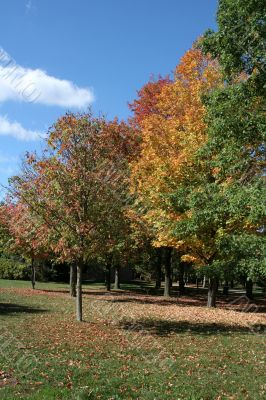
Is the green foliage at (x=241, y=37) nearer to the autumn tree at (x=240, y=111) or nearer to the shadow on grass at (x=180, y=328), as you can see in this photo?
the autumn tree at (x=240, y=111)

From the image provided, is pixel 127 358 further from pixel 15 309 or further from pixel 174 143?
pixel 174 143

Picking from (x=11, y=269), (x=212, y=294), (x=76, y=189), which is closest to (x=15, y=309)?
(x=76, y=189)

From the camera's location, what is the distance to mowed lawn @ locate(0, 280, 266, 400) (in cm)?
688

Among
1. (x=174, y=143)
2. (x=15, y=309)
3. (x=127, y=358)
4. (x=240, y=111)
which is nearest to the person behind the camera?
(x=127, y=358)

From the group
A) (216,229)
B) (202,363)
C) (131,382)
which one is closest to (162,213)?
(216,229)

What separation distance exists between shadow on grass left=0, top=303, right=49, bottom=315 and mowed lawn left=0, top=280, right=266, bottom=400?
229mm

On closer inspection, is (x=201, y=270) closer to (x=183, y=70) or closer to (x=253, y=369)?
(x=253, y=369)

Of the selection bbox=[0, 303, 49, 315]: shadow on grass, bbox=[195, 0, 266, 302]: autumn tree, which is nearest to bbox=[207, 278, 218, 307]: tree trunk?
bbox=[0, 303, 49, 315]: shadow on grass

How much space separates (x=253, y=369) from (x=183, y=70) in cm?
1623

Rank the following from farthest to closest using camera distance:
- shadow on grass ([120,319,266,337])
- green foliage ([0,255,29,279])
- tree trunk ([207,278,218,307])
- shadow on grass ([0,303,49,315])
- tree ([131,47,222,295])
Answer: green foliage ([0,255,29,279]) → tree trunk ([207,278,218,307]) → tree ([131,47,222,295]) → shadow on grass ([0,303,49,315]) → shadow on grass ([120,319,266,337])

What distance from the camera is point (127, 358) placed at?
902cm

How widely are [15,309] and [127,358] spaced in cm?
835

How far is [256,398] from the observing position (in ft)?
22.6

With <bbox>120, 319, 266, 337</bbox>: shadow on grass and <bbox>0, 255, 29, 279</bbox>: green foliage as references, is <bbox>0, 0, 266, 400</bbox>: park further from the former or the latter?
<bbox>0, 255, 29, 279</bbox>: green foliage
